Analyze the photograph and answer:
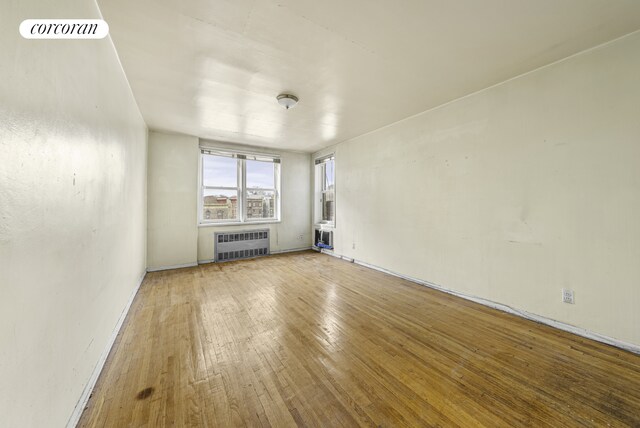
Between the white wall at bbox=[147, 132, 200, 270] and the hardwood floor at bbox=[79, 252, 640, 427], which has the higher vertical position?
the white wall at bbox=[147, 132, 200, 270]

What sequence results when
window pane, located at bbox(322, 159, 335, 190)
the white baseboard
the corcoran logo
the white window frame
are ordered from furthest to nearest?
the white window frame, window pane, located at bbox(322, 159, 335, 190), the white baseboard, the corcoran logo

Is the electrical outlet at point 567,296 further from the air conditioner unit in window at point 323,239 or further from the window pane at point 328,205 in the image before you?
the window pane at point 328,205

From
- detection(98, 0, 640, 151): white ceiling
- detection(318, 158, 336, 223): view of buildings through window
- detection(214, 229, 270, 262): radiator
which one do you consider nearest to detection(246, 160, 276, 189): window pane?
detection(214, 229, 270, 262): radiator

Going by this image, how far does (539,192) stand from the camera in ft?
8.11

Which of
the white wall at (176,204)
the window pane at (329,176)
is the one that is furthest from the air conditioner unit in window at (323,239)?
the white wall at (176,204)

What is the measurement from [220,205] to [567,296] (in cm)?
549

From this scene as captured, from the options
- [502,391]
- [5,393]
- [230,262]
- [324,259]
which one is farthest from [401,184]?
[5,393]

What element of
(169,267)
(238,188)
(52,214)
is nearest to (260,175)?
(238,188)

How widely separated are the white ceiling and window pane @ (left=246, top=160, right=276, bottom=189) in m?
2.22

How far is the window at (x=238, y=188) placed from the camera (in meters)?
5.04

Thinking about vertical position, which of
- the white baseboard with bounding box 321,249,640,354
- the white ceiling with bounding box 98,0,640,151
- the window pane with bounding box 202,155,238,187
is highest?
the white ceiling with bounding box 98,0,640,151

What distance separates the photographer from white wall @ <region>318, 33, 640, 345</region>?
203 centimetres

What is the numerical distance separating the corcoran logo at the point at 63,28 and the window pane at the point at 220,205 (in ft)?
11.7

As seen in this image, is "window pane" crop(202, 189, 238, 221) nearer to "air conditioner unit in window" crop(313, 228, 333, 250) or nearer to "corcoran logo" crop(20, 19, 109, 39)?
"air conditioner unit in window" crop(313, 228, 333, 250)
